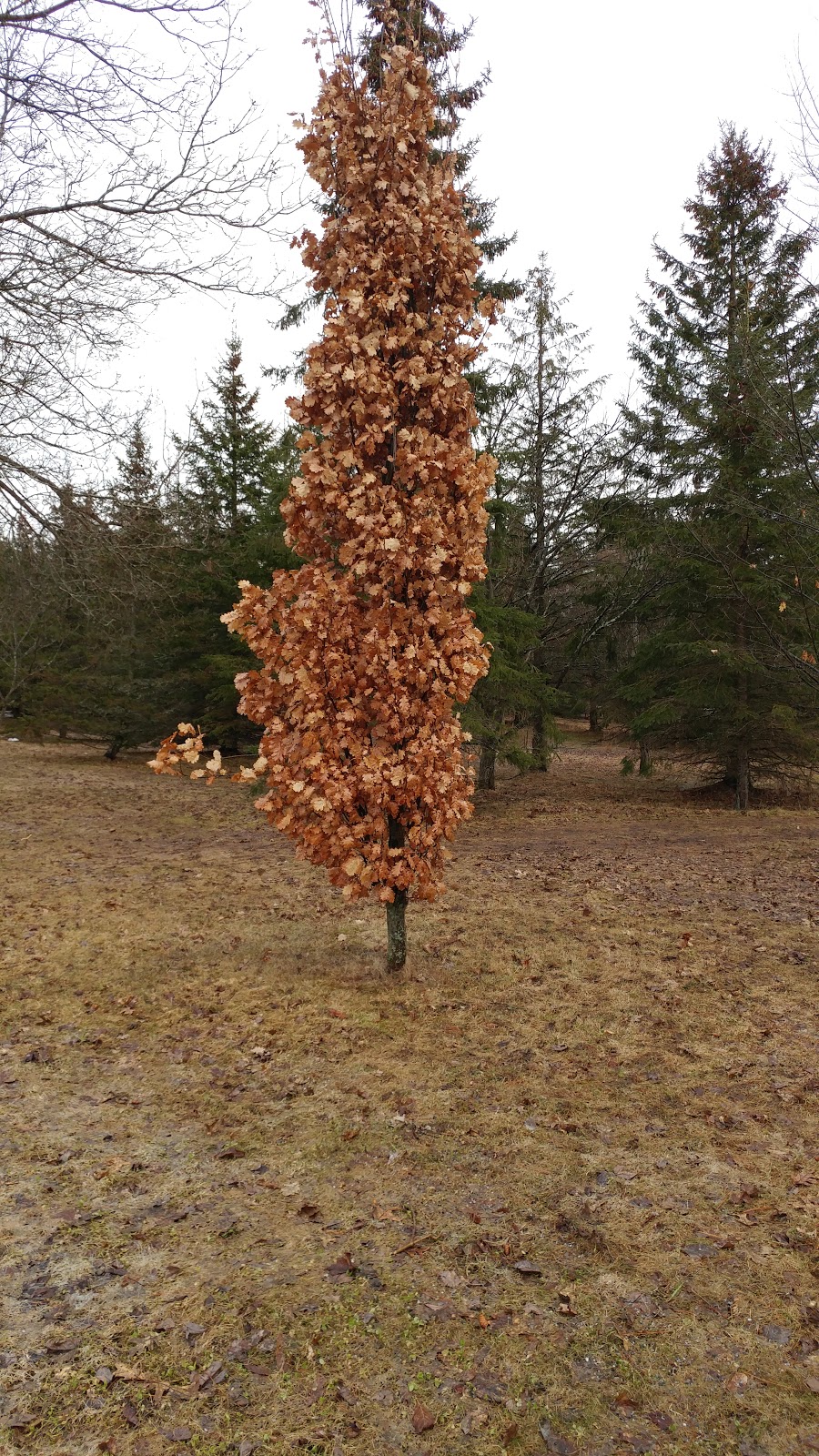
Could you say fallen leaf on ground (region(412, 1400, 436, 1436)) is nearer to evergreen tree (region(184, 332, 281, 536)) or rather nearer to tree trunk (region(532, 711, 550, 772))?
tree trunk (region(532, 711, 550, 772))

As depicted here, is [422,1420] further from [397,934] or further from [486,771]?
[486,771]

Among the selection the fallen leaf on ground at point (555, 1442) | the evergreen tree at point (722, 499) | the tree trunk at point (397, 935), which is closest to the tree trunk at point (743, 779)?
the evergreen tree at point (722, 499)

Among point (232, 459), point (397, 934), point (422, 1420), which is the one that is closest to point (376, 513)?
point (397, 934)

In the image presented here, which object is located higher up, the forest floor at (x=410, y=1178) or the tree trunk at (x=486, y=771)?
the tree trunk at (x=486, y=771)

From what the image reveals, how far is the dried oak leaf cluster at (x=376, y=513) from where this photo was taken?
4.88m

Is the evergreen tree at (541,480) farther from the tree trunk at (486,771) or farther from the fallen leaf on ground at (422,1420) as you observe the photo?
A: the fallen leaf on ground at (422,1420)

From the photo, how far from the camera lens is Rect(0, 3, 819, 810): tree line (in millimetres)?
11203

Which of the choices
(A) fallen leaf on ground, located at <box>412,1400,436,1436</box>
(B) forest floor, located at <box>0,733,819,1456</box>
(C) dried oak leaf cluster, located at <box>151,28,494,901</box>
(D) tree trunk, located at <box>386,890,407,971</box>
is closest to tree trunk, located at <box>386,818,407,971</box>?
(D) tree trunk, located at <box>386,890,407,971</box>

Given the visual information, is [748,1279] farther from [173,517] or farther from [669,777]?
[669,777]

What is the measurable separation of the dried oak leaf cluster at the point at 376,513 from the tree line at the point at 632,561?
148 inches

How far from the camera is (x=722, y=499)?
39.8 ft

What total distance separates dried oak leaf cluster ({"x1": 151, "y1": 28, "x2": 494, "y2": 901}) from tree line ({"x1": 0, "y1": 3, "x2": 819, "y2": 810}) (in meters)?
3.77

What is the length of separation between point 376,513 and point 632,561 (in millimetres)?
10688

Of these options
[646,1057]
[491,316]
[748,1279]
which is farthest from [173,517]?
[748,1279]
